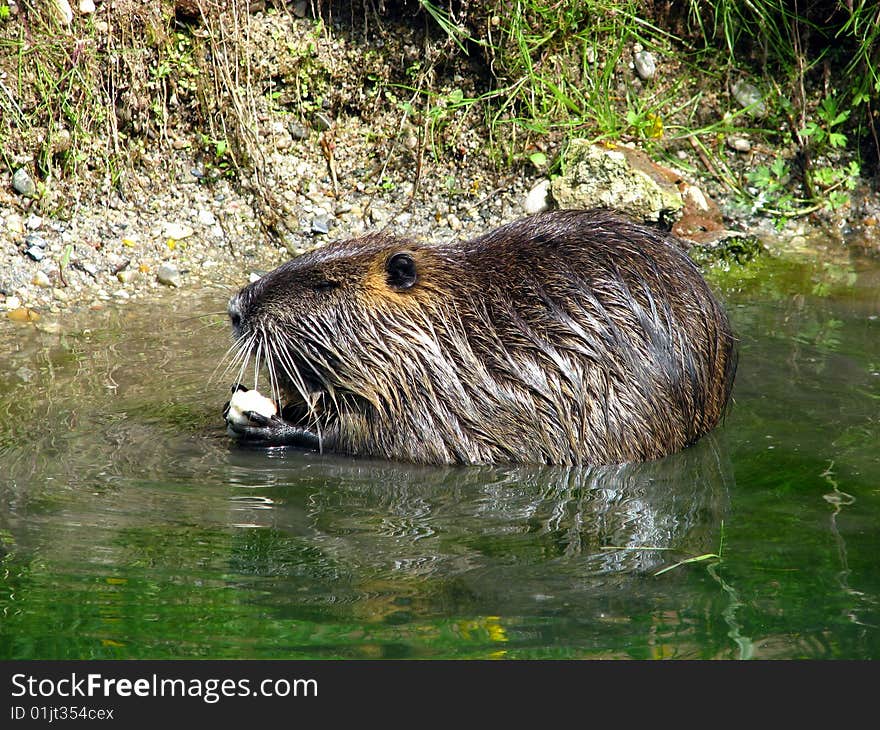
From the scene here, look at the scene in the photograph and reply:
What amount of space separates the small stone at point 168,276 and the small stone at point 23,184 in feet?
2.12

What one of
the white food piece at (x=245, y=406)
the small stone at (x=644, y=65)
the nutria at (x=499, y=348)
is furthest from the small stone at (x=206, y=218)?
the small stone at (x=644, y=65)

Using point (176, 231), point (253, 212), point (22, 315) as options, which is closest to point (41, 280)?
point (22, 315)

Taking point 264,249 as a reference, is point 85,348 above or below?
below

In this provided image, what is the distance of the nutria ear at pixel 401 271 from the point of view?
3.77m

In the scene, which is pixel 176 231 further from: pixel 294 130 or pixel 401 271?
pixel 401 271

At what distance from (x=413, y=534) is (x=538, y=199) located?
2878 millimetres

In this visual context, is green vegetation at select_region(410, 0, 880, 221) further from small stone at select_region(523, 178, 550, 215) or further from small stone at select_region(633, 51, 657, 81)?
small stone at select_region(523, 178, 550, 215)

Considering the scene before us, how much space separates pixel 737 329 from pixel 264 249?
7.00ft

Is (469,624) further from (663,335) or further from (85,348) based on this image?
(85,348)

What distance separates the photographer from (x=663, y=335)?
368 centimetres

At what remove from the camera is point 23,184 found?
5289mm

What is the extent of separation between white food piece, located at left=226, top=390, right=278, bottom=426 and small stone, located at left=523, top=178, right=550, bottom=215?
2302 mm
